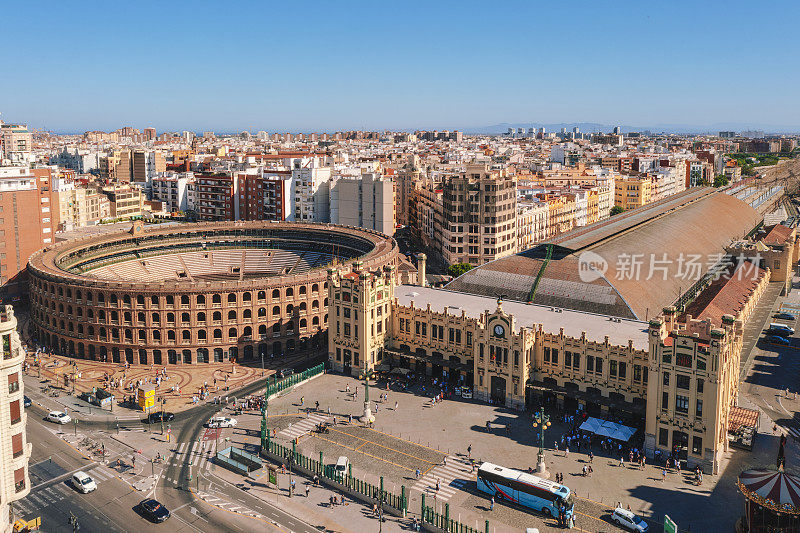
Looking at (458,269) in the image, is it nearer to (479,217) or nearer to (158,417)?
(479,217)

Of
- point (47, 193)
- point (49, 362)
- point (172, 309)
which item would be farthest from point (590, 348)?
point (47, 193)

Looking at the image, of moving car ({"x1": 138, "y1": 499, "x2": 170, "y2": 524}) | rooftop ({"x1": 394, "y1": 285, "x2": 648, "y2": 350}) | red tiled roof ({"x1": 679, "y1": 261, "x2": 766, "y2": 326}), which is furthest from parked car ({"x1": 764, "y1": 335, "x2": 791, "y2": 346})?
moving car ({"x1": 138, "y1": 499, "x2": 170, "y2": 524})

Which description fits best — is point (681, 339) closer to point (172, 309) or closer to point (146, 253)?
point (172, 309)

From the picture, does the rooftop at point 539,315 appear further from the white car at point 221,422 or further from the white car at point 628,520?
the white car at point 221,422

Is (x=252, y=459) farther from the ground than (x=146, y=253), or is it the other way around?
(x=146, y=253)

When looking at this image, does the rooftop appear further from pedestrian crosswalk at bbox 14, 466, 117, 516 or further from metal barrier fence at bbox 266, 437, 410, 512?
pedestrian crosswalk at bbox 14, 466, 117, 516

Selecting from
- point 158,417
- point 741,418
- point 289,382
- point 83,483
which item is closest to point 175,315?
point 158,417
